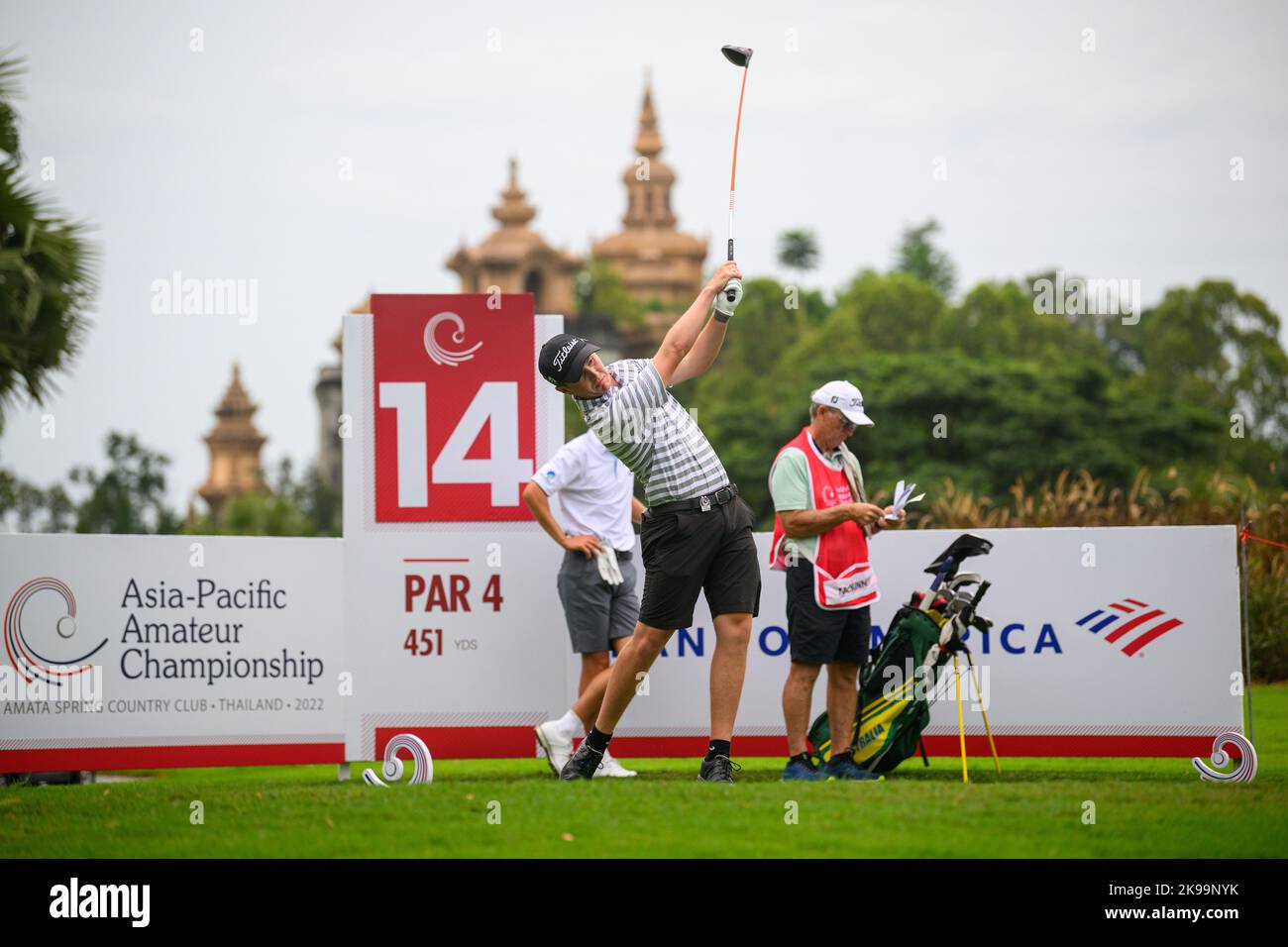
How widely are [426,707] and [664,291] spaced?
123 metres

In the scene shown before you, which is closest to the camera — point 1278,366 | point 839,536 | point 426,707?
point 839,536

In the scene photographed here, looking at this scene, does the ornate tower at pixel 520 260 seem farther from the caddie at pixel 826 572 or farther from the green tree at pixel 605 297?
the caddie at pixel 826 572

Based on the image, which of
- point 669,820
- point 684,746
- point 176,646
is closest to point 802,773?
point 684,746

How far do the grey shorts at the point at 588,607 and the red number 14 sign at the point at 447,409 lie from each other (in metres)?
0.63

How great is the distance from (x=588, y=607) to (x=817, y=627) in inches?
50.8

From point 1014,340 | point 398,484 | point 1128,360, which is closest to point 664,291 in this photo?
point 1128,360

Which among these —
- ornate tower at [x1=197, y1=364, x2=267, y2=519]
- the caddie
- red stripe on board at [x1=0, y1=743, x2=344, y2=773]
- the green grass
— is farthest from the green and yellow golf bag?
ornate tower at [x1=197, y1=364, x2=267, y2=519]

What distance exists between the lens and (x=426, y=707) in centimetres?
1015

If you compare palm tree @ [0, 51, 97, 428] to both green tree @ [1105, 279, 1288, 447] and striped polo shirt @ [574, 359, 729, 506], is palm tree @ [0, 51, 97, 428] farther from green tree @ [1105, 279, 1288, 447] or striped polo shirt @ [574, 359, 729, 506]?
green tree @ [1105, 279, 1288, 447]

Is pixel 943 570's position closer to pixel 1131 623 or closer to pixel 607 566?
pixel 1131 623

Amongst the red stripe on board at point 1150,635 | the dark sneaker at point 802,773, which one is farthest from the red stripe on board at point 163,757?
the red stripe on board at point 1150,635
